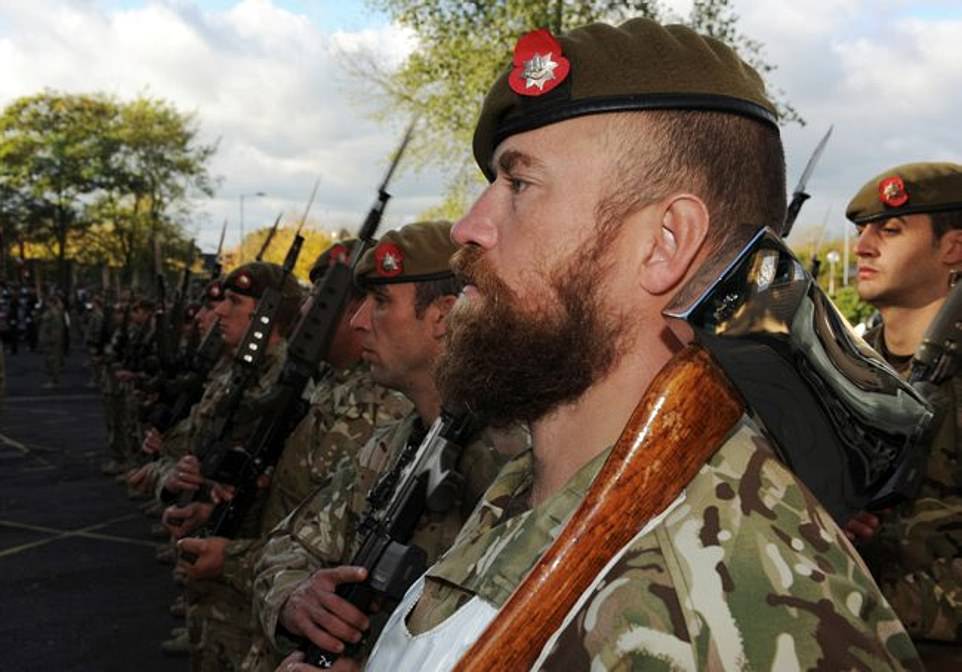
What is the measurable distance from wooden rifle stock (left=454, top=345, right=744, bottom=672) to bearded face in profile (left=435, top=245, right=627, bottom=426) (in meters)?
0.34

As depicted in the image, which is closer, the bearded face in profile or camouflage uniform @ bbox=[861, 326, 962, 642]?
the bearded face in profile

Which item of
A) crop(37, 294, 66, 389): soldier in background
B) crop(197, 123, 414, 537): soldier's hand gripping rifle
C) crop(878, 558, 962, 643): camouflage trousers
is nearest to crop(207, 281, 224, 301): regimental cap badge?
Result: crop(197, 123, 414, 537): soldier's hand gripping rifle

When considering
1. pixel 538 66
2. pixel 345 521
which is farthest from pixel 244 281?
pixel 538 66

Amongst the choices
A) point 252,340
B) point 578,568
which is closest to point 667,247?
point 578,568

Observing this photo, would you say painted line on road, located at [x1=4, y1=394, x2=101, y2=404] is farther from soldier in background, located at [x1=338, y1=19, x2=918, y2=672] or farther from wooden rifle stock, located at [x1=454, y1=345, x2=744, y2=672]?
wooden rifle stock, located at [x1=454, y1=345, x2=744, y2=672]

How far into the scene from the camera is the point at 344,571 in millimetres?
2369

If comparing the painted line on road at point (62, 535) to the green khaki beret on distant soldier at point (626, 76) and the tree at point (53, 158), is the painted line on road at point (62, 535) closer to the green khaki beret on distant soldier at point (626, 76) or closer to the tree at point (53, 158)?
the green khaki beret on distant soldier at point (626, 76)

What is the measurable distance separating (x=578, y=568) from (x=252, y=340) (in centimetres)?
479

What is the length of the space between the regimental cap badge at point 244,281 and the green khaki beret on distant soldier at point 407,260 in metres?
3.12

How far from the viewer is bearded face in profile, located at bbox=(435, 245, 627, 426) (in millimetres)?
1364

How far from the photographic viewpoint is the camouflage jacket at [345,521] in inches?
105

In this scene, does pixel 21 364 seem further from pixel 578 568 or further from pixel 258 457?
pixel 578 568

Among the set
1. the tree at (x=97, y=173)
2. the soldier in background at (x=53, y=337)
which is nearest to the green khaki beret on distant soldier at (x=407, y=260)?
the soldier in background at (x=53, y=337)

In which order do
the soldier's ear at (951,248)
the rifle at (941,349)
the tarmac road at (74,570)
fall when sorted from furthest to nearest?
the tarmac road at (74,570)
the soldier's ear at (951,248)
the rifle at (941,349)
